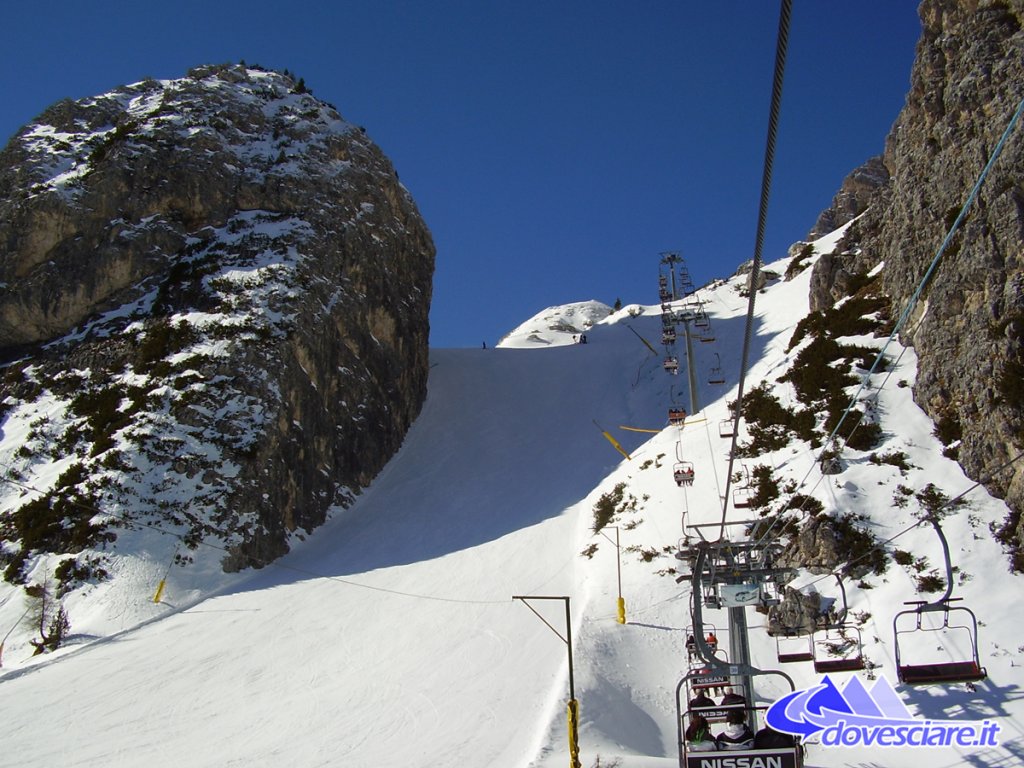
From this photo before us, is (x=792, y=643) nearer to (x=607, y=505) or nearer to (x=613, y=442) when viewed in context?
(x=607, y=505)

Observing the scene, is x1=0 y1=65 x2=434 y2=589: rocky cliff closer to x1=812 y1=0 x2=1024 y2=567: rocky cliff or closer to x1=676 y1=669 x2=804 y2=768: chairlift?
x1=812 y1=0 x2=1024 y2=567: rocky cliff

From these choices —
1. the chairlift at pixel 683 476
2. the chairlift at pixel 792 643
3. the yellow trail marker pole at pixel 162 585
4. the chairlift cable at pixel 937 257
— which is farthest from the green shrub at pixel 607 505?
the yellow trail marker pole at pixel 162 585

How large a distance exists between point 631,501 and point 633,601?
25.1 ft

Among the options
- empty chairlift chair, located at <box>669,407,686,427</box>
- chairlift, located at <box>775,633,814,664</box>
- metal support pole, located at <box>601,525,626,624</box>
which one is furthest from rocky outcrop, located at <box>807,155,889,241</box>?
chairlift, located at <box>775,633,814,664</box>

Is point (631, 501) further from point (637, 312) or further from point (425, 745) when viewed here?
point (637, 312)

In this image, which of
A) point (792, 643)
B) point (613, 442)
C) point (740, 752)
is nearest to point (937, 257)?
point (740, 752)

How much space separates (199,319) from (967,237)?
38594mm

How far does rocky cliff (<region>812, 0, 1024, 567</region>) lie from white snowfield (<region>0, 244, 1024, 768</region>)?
1.44m

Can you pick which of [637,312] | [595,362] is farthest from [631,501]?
[637,312]
